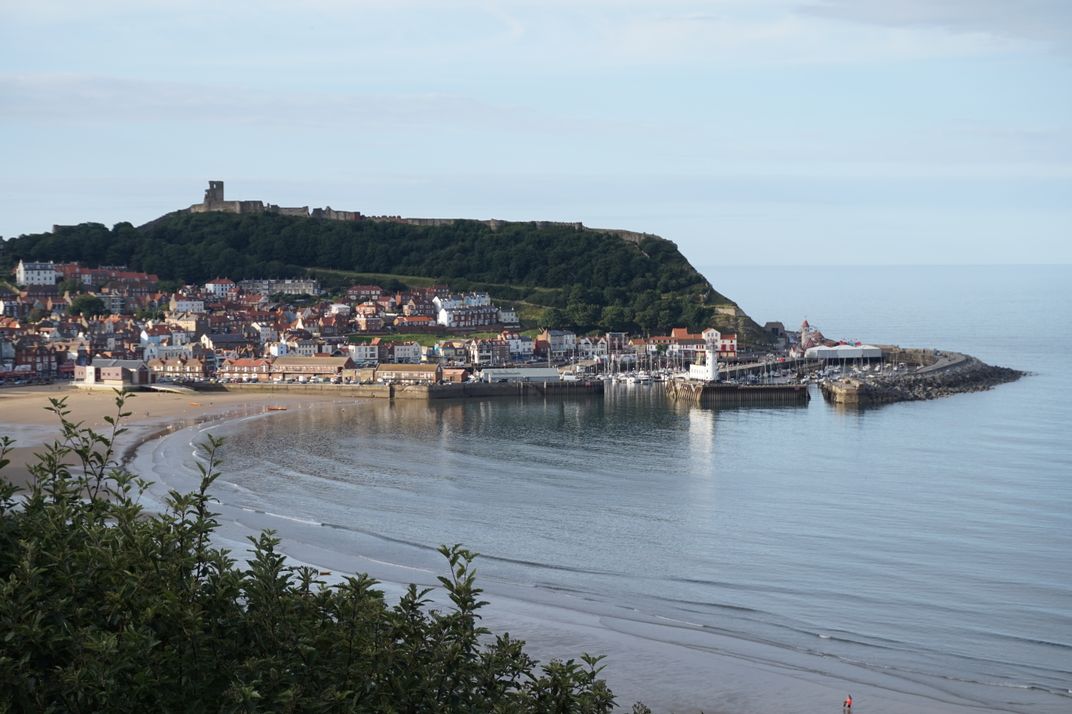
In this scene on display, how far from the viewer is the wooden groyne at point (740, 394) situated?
48.8m

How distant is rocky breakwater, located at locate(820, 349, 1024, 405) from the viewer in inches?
1886

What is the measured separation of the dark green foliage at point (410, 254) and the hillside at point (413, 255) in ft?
0.26

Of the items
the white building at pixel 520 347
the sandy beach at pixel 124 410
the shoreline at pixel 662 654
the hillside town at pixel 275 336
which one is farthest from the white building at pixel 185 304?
the shoreline at pixel 662 654

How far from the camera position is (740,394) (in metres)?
50.1

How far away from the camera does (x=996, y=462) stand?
30.0 m

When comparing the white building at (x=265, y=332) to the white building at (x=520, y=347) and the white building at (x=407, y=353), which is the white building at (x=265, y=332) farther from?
Answer: the white building at (x=520, y=347)

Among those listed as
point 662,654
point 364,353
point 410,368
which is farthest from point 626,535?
point 364,353

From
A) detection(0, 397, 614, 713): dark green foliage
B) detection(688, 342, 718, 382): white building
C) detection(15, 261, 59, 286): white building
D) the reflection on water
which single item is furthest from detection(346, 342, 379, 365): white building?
detection(0, 397, 614, 713): dark green foliage

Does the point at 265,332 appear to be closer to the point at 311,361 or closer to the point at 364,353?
the point at 364,353

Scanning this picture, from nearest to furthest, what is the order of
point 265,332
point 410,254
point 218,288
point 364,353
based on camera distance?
point 364,353, point 265,332, point 218,288, point 410,254

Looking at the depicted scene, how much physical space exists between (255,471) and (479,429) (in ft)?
34.8

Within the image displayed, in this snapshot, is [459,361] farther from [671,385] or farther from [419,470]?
[419,470]

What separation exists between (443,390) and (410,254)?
36.7m

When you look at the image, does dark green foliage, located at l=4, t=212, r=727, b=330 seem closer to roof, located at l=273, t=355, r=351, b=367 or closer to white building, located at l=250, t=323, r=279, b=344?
white building, located at l=250, t=323, r=279, b=344
